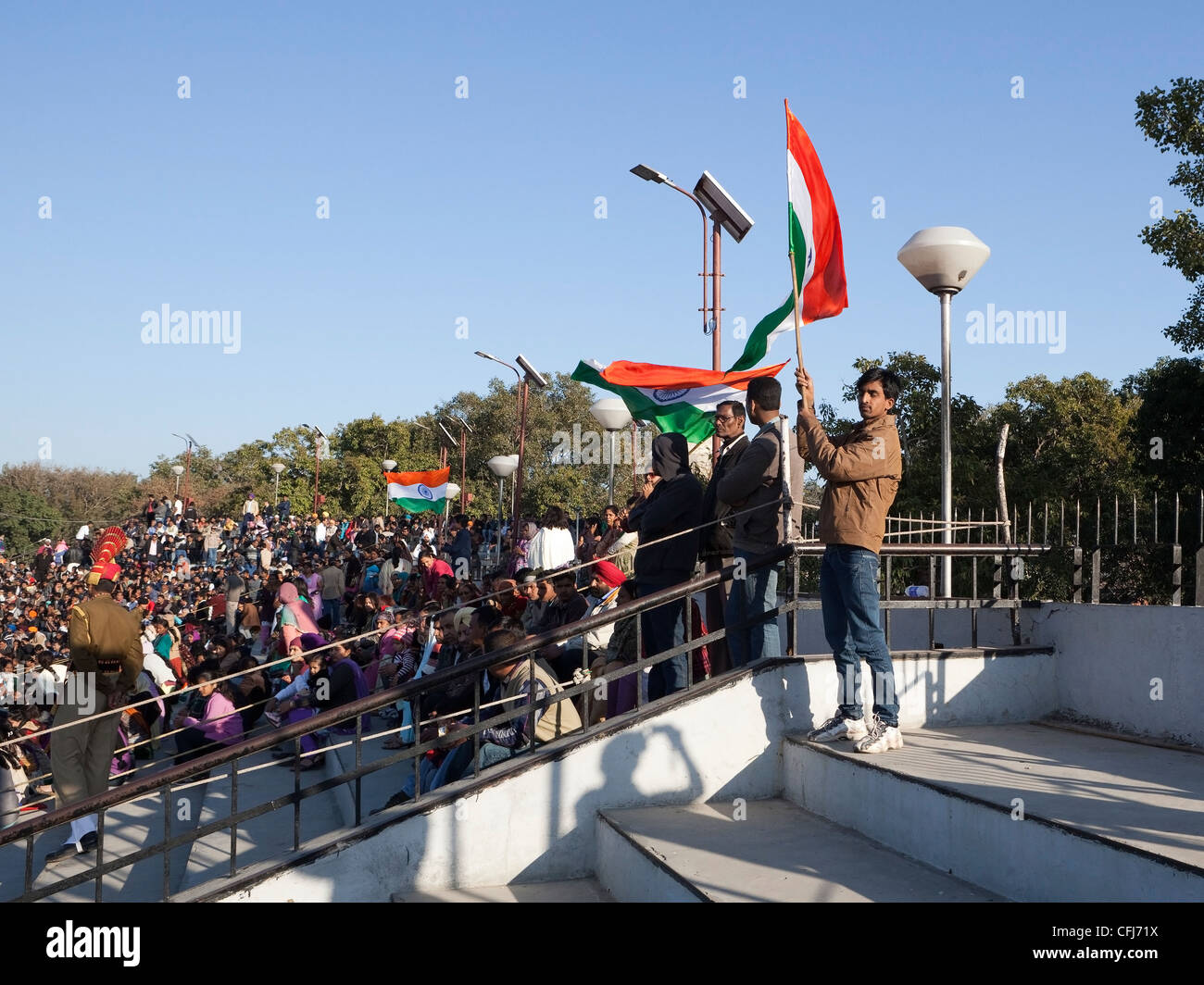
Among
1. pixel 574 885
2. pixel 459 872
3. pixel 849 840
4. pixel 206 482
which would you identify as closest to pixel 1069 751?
pixel 849 840

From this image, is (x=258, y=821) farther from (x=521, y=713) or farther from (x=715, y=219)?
(x=715, y=219)

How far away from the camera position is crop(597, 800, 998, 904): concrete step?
14.5 ft

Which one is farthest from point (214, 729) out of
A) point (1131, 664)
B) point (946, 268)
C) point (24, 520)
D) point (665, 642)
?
point (24, 520)

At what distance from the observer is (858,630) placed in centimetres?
588

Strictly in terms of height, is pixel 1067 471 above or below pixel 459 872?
above

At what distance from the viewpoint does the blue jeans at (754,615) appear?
261 inches

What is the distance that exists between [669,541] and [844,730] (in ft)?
6.00

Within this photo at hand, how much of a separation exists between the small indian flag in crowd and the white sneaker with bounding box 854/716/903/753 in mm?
24301

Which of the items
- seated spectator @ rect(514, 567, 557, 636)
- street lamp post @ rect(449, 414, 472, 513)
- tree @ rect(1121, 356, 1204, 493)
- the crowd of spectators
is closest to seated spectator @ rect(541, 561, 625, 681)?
the crowd of spectators

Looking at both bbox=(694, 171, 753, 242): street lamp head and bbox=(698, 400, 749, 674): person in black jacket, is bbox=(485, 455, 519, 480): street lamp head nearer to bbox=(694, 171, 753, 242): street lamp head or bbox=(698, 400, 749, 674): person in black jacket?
bbox=(694, 171, 753, 242): street lamp head

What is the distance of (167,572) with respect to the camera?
35438 mm

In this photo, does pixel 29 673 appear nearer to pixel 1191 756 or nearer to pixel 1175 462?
pixel 1191 756

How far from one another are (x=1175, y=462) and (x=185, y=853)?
1520 cm

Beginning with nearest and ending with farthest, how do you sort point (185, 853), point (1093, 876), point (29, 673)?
point (1093, 876) < point (185, 853) < point (29, 673)
